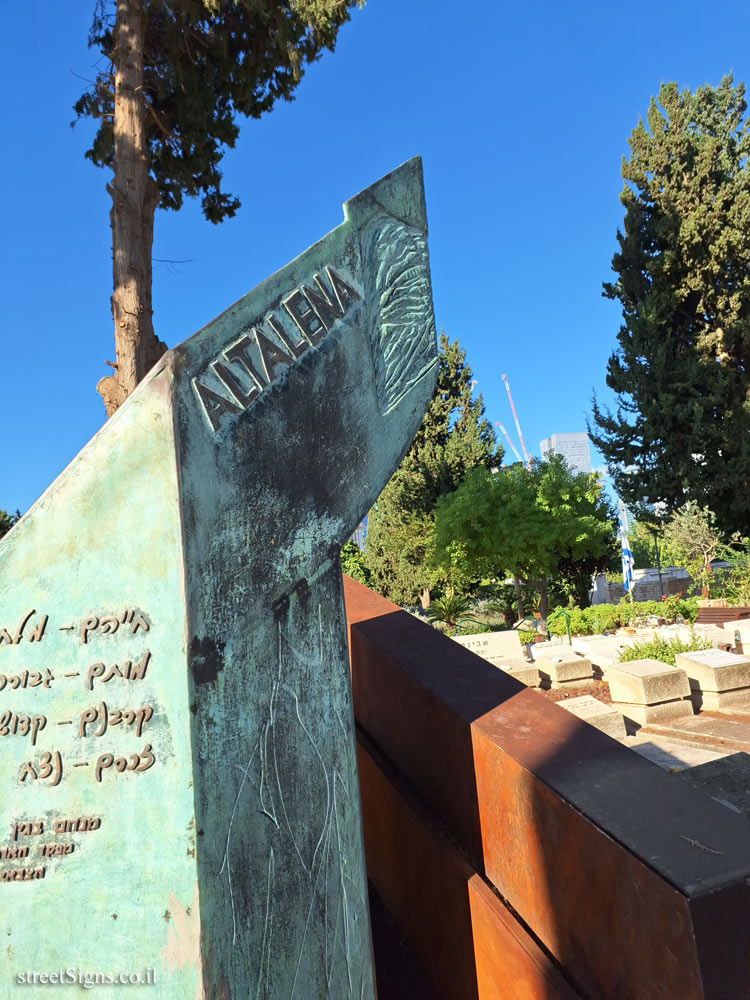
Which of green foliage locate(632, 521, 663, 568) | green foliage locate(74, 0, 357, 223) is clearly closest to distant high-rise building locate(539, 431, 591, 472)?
green foliage locate(632, 521, 663, 568)

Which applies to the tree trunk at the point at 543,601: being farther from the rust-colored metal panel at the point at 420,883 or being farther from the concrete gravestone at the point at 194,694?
the concrete gravestone at the point at 194,694

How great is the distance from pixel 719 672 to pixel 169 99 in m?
9.18

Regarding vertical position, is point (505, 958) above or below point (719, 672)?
above

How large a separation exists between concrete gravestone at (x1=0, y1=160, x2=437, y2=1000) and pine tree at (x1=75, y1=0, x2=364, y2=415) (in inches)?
196

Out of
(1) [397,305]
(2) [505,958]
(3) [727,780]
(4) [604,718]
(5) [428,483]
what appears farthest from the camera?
(5) [428,483]

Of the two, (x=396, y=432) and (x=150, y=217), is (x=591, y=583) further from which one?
(x=396, y=432)

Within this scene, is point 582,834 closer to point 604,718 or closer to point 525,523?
point 604,718

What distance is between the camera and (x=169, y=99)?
317 inches

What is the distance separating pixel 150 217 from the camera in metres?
7.31

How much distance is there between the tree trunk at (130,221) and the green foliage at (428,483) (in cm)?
1798

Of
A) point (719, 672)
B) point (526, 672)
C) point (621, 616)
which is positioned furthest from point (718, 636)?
point (621, 616)

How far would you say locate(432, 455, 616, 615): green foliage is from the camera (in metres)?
20.4

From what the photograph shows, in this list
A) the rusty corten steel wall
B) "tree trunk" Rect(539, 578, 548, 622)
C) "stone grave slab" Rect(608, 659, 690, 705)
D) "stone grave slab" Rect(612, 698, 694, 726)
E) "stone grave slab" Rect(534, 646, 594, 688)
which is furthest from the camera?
"tree trunk" Rect(539, 578, 548, 622)

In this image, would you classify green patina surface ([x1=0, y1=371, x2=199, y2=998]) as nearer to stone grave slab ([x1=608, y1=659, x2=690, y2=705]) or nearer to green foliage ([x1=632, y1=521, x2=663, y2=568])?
stone grave slab ([x1=608, y1=659, x2=690, y2=705])
